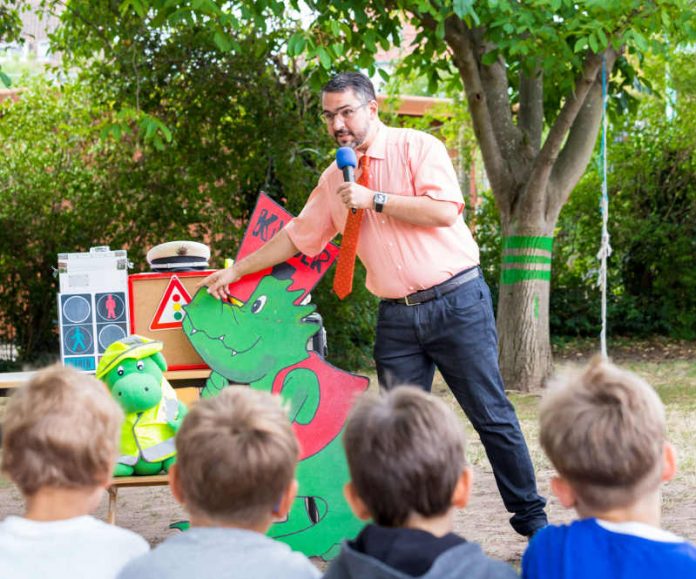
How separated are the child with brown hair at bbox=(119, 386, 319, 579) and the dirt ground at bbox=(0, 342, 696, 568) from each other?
2.07m

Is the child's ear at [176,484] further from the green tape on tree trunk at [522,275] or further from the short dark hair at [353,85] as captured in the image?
the green tape on tree trunk at [522,275]

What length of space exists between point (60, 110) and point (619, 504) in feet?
34.1

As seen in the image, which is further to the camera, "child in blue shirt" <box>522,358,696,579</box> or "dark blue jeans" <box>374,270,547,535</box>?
"dark blue jeans" <box>374,270,547,535</box>

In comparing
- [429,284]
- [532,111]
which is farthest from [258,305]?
[532,111]

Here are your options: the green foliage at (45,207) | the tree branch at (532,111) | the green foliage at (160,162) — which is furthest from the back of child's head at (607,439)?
the green foliage at (45,207)

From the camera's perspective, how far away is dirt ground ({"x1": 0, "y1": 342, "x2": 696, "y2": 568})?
14.8ft

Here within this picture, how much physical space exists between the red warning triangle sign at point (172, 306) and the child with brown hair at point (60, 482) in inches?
86.8

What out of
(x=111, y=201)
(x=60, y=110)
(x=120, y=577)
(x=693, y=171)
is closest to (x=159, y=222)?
(x=111, y=201)

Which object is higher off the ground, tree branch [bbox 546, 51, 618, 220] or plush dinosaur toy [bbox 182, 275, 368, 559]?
tree branch [bbox 546, 51, 618, 220]

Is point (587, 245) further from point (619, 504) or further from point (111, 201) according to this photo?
point (619, 504)

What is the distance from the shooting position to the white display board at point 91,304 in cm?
462

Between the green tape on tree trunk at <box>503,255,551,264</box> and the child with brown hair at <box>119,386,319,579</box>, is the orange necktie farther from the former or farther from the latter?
the green tape on tree trunk at <box>503,255,551,264</box>

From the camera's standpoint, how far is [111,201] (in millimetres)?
11102

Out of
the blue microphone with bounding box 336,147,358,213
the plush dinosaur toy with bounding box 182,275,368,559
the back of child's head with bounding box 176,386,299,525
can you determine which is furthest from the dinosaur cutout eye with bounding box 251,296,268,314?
the back of child's head with bounding box 176,386,299,525
